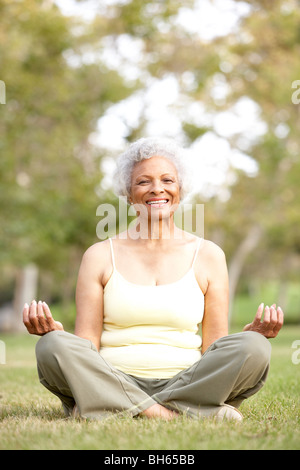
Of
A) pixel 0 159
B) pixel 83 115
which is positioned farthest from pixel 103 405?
pixel 83 115

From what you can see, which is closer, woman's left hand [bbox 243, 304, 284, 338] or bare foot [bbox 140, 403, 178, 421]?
woman's left hand [bbox 243, 304, 284, 338]

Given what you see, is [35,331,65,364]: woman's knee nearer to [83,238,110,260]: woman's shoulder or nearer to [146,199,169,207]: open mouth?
[83,238,110,260]: woman's shoulder

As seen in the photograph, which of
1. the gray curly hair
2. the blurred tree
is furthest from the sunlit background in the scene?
the gray curly hair

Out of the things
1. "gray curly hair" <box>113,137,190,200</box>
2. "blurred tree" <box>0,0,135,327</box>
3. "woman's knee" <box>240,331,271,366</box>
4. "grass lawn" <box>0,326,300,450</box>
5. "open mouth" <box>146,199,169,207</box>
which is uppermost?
"blurred tree" <box>0,0,135,327</box>

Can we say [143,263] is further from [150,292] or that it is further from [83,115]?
[83,115]

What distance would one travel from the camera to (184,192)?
431 cm

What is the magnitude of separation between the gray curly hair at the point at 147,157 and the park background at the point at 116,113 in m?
11.3

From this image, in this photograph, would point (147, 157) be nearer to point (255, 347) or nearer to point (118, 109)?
point (255, 347)

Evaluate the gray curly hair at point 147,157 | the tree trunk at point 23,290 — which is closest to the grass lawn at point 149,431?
the gray curly hair at point 147,157

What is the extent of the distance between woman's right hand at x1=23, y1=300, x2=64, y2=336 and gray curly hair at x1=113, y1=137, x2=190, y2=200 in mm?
1100

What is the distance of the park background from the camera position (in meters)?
17.4

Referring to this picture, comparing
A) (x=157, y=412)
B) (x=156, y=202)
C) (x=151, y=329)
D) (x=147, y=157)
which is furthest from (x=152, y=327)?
(x=147, y=157)
